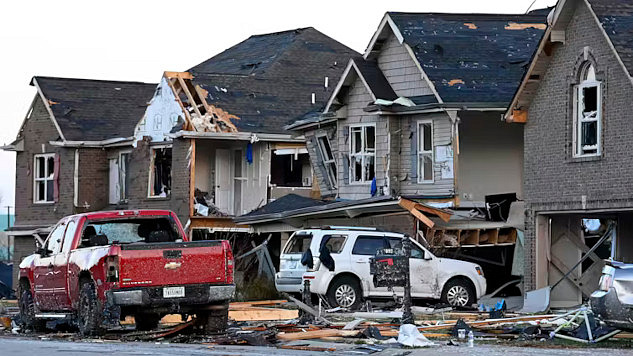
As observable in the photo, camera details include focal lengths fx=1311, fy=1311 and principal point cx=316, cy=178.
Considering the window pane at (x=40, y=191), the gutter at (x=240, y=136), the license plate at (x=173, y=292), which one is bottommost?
the license plate at (x=173, y=292)

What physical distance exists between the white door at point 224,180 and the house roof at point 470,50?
1005 centimetres

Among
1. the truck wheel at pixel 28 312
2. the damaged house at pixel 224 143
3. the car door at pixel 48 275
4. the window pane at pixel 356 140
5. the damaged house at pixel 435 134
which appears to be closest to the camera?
the car door at pixel 48 275

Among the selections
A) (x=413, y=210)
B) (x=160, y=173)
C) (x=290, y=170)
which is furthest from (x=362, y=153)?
(x=160, y=173)

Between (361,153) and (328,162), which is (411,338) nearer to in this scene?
(361,153)

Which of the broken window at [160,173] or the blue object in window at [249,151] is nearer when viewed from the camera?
the blue object in window at [249,151]

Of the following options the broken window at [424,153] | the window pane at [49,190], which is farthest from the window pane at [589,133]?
the window pane at [49,190]

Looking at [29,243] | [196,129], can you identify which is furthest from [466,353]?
[29,243]

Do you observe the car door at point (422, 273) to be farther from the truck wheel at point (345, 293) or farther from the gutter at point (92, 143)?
the gutter at point (92, 143)

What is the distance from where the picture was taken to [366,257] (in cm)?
2870

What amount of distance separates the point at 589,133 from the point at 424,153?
25.7 feet

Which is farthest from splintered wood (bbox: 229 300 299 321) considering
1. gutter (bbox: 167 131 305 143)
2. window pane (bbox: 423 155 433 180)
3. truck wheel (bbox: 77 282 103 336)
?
gutter (bbox: 167 131 305 143)

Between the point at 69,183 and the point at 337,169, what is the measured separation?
14070mm

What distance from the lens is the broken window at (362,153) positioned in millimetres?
36406

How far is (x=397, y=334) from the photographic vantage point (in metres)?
19.8
